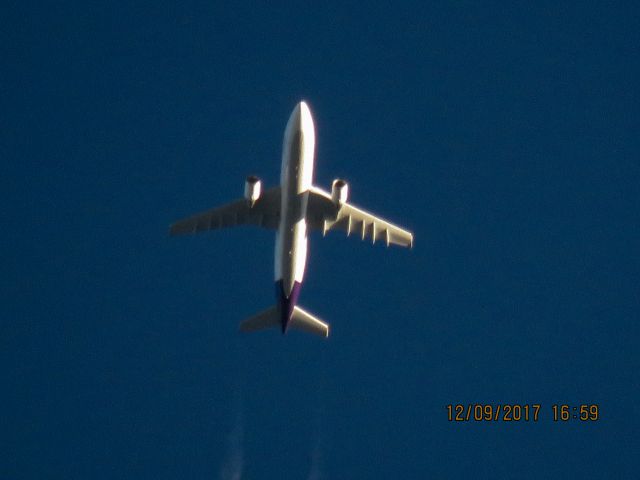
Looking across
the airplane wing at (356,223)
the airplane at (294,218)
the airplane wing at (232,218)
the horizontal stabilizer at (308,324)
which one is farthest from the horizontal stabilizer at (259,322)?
the airplane wing at (356,223)

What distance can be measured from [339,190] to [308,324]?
689 cm

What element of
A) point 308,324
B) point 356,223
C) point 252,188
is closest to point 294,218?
point 252,188

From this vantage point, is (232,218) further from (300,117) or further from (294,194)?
(300,117)

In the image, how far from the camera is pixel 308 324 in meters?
53.1

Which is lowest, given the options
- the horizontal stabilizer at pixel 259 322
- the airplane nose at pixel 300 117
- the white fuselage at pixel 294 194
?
the horizontal stabilizer at pixel 259 322

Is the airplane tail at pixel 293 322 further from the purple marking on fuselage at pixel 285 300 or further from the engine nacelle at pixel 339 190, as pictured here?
the engine nacelle at pixel 339 190

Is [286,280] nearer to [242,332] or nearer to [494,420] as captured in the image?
[242,332]

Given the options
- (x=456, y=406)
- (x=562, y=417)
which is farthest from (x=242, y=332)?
(x=562, y=417)

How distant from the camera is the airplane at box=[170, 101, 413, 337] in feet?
160

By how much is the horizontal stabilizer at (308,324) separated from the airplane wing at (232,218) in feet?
15.7

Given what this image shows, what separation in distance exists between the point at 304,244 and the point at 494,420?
753 inches

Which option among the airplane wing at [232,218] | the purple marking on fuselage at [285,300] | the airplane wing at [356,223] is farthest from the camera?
the airplane wing at [232,218]

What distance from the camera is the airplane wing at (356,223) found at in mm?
53031

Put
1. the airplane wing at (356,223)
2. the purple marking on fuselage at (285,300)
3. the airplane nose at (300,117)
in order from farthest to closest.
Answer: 1. the airplane wing at (356,223)
2. the purple marking on fuselage at (285,300)
3. the airplane nose at (300,117)
